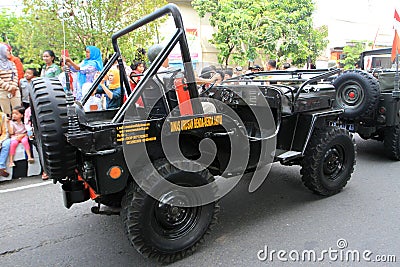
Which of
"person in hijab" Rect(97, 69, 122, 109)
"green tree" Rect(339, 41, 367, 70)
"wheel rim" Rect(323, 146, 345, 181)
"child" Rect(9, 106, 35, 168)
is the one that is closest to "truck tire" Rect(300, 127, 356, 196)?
"wheel rim" Rect(323, 146, 345, 181)

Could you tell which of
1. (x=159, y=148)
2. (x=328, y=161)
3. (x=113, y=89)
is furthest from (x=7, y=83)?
(x=328, y=161)

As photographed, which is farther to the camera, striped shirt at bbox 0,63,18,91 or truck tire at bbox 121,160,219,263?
striped shirt at bbox 0,63,18,91

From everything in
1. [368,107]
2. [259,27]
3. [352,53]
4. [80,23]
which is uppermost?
[259,27]

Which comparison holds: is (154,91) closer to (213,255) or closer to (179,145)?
(179,145)

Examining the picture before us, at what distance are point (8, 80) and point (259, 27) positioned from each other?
473 inches

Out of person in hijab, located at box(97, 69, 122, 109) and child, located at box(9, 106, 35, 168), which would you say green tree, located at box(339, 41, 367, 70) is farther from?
child, located at box(9, 106, 35, 168)

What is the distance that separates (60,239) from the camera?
11.0ft

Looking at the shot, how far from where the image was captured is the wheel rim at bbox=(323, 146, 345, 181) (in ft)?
13.6

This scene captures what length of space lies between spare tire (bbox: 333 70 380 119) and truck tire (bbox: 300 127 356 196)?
4.86 feet

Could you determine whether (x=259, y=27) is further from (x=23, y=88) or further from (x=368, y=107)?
(x=23, y=88)

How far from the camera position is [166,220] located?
9.57ft

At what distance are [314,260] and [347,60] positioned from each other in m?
20.0

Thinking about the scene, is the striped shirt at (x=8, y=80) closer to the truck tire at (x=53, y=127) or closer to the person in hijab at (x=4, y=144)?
the person in hijab at (x=4, y=144)

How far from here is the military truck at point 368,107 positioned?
5409mm
